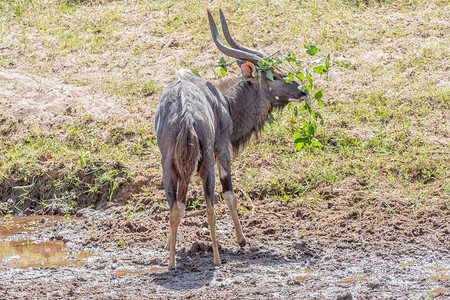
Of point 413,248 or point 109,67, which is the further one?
point 109,67

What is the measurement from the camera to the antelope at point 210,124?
605 cm

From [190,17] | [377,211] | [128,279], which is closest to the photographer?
[128,279]

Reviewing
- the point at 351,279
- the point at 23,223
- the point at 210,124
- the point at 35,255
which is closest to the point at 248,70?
the point at 210,124

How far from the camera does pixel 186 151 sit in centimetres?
595

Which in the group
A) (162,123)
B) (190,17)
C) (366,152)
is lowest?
(366,152)

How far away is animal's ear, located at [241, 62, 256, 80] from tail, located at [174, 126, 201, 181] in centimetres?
158

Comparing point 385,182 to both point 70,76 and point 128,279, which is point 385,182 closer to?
point 128,279

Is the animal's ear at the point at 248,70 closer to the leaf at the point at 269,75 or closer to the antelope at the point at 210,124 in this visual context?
the antelope at the point at 210,124

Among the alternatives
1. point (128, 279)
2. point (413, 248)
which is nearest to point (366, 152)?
point (413, 248)

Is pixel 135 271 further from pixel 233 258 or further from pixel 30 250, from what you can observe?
pixel 30 250

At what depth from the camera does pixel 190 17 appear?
1191 cm

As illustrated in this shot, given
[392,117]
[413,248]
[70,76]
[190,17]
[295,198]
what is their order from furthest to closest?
[190,17] → [70,76] → [392,117] → [295,198] → [413,248]

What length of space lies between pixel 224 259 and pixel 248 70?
2.11 m

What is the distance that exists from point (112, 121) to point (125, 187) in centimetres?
153
